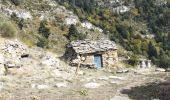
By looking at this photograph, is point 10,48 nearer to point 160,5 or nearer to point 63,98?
point 63,98

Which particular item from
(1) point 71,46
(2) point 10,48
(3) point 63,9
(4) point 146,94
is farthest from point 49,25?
(4) point 146,94

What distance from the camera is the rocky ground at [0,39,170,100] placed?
19469mm

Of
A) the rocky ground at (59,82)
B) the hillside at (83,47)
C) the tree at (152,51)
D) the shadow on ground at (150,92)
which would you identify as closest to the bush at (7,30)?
the hillside at (83,47)

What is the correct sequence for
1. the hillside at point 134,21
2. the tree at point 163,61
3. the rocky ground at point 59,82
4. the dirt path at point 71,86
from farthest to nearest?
the hillside at point 134,21 < the tree at point 163,61 < the rocky ground at point 59,82 < the dirt path at point 71,86

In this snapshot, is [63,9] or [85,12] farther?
[85,12]

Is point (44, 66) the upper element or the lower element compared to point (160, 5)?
lower

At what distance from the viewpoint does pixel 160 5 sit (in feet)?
455

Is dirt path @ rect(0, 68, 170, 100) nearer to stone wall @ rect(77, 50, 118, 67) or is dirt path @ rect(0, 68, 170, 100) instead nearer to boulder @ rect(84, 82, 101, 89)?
boulder @ rect(84, 82, 101, 89)

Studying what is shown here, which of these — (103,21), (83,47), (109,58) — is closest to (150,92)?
(83,47)

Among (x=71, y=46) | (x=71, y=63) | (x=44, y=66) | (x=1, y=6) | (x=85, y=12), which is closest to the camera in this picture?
(x=44, y=66)

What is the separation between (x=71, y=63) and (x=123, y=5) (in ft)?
363

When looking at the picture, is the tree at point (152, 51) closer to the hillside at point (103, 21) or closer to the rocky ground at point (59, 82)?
the hillside at point (103, 21)

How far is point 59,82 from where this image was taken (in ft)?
74.0

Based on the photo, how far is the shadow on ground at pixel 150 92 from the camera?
1912 centimetres
